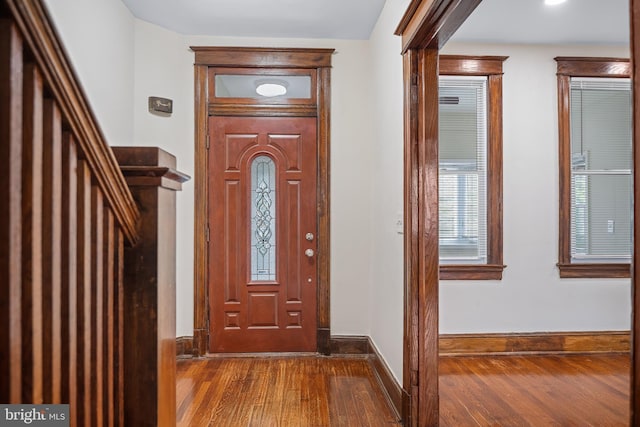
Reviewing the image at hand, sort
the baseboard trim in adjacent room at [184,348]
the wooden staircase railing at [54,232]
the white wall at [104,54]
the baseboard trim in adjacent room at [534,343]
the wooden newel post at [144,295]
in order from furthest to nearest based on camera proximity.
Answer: the baseboard trim in adjacent room at [534,343] → the baseboard trim in adjacent room at [184,348] → the white wall at [104,54] → the wooden newel post at [144,295] → the wooden staircase railing at [54,232]

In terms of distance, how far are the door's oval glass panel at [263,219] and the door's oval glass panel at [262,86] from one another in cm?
55

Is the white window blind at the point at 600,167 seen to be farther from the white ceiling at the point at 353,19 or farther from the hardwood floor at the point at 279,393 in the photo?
the hardwood floor at the point at 279,393

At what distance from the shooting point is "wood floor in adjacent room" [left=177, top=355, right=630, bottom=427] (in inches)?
96.2

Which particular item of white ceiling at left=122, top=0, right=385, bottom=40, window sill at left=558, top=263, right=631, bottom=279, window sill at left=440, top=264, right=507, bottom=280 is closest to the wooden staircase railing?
white ceiling at left=122, top=0, right=385, bottom=40

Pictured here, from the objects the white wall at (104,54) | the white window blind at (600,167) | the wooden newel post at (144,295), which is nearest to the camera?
the wooden newel post at (144,295)

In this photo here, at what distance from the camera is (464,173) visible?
3.70 metres

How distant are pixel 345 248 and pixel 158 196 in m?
2.70

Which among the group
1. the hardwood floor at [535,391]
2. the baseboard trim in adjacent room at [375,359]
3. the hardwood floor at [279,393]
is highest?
the baseboard trim in adjacent room at [375,359]

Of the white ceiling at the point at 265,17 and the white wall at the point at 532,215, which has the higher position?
the white ceiling at the point at 265,17

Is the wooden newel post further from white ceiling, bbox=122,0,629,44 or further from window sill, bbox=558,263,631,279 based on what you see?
window sill, bbox=558,263,631,279

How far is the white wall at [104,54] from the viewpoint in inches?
99.1

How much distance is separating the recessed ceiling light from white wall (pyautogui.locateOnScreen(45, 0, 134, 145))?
1.00 m

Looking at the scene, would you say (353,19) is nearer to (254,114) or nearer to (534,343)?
(254,114)
